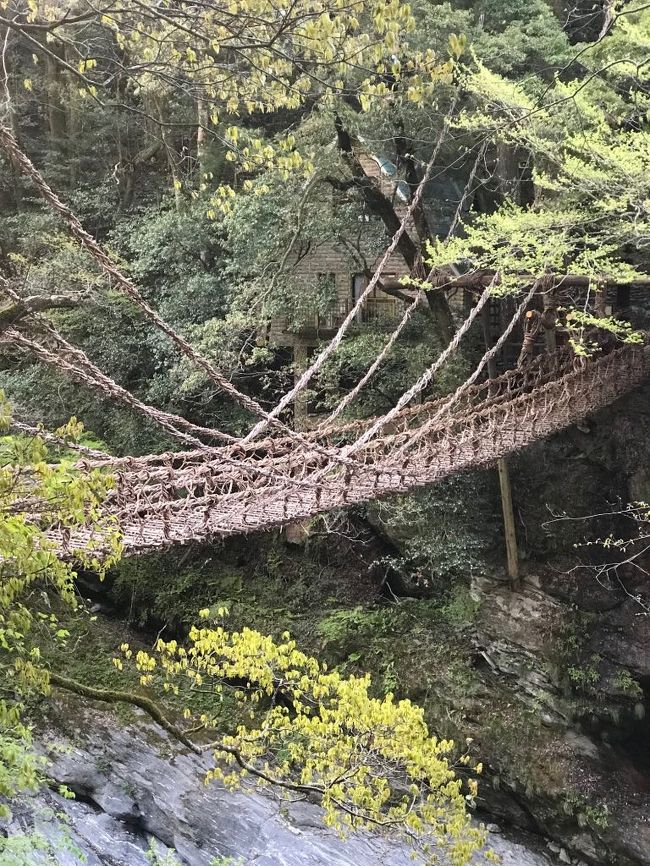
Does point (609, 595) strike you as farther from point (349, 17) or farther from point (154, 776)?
point (349, 17)

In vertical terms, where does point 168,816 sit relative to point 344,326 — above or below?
below

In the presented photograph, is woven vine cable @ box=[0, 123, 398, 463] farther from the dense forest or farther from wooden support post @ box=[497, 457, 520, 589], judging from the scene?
wooden support post @ box=[497, 457, 520, 589]

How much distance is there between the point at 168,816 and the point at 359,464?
230 cm

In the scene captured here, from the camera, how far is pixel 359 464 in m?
2.83

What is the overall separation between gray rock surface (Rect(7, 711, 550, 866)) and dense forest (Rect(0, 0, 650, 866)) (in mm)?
18

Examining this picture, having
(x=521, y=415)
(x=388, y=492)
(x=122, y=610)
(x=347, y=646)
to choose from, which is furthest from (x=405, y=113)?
(x=122, y=610)

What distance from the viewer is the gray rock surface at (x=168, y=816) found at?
330 centimetres

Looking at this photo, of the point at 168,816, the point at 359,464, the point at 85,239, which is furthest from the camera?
the point at 168,816

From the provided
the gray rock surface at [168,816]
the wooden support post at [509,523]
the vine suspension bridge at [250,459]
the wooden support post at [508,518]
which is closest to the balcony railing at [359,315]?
the wooden support post at [508,518]

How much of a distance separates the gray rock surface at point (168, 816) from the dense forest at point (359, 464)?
Answer: 0.02 metres

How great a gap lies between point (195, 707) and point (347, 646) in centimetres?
116

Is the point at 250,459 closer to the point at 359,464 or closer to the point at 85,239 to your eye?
the point at 359,464

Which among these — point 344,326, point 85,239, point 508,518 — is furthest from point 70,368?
point 508,518

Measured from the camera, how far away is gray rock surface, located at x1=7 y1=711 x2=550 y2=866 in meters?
3.30
